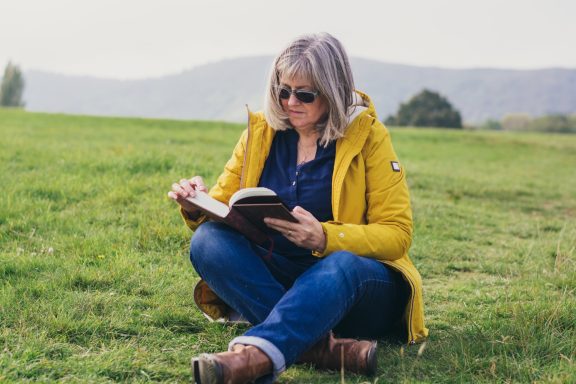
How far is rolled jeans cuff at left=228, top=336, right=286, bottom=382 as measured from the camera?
3.15 metres

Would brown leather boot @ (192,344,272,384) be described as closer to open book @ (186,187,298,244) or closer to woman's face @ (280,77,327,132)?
open book @ (186,187,298,244)

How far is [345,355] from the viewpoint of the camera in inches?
137

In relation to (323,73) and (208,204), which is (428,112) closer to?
(323,73)

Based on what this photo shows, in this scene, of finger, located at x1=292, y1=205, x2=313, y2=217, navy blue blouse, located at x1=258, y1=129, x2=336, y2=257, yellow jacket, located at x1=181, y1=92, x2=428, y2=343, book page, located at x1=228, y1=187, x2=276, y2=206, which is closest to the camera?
book page, located at x1=228, y1=187, x2=276, y2=206

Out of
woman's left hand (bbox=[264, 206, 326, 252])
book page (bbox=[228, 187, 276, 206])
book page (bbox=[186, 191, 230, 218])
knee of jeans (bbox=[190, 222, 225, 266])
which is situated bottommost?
knee of jeans (bbox=[190, 222, 225, 266])

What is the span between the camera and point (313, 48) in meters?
3.88

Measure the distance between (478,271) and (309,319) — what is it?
3.45 meters

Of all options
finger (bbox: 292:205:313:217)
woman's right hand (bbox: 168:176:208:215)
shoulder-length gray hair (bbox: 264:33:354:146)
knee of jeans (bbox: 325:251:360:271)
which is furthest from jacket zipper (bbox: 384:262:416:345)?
woman's right hand (bbox: 168:176:208:215)

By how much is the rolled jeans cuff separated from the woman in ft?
0.21

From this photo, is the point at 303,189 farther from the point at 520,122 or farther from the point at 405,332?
the point at 520,122

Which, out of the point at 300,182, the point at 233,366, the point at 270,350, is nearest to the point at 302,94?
the point at 300,182

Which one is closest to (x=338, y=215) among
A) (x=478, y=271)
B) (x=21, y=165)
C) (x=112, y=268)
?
(x=112, y=268)

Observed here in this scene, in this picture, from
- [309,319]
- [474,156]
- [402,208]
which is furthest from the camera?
[474,156]

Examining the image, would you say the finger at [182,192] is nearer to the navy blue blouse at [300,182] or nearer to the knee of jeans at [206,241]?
the knee of jeans at [206,241]
